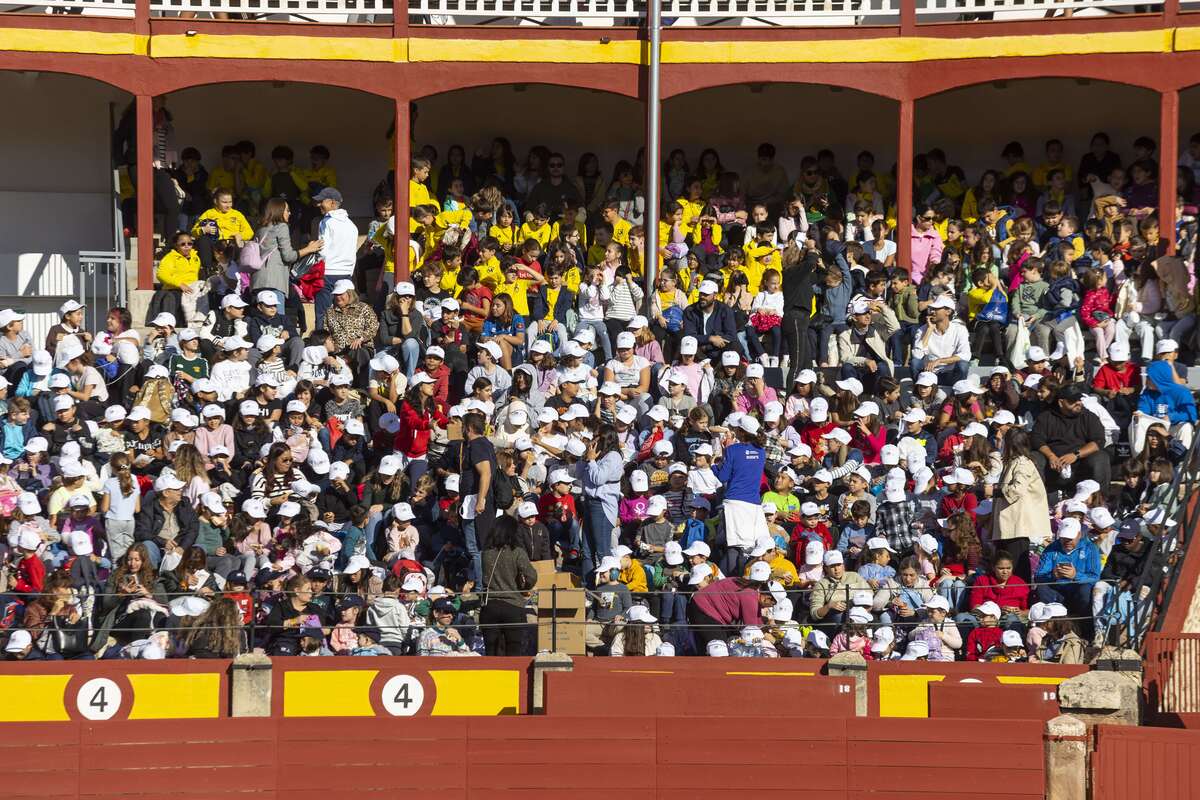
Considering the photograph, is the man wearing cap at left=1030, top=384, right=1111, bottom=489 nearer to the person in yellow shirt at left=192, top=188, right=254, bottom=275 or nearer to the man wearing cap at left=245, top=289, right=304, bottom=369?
the man wearing cap at left=245, top=289, right=304, bottom=369

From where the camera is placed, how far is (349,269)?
24219 mm

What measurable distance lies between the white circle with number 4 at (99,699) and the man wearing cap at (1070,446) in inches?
298

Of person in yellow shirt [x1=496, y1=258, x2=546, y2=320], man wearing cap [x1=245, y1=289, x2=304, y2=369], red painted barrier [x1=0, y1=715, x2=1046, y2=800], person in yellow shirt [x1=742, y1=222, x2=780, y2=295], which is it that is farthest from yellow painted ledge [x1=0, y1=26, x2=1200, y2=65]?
red painted barrier [x1=0, y1=715, x2=1046, y2=800]

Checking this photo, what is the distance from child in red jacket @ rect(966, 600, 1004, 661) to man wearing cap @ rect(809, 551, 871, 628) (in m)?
0.88

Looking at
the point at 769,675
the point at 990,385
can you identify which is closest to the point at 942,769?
the point at 769,675

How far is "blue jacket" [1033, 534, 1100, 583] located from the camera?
64.1ft

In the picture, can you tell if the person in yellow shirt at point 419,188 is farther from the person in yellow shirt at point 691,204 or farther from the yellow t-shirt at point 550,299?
the person in yellow shirt at point 691,204

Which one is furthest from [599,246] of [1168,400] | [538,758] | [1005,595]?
[538,758]

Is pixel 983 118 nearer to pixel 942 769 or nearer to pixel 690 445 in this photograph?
Result: pixel 690 445

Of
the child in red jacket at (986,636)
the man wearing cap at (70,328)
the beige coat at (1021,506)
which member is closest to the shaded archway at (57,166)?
the man wearing cap at (70,328)

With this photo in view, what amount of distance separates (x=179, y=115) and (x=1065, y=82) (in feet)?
31.6

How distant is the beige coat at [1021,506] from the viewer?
65.7 feet

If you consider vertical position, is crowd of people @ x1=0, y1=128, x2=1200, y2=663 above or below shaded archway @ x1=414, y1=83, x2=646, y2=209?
below

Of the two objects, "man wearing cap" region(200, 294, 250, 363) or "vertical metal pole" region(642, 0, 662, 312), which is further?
"vertical metal pole" region(642, 0, 662, 312)
